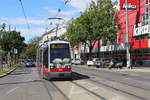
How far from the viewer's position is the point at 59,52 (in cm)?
2375

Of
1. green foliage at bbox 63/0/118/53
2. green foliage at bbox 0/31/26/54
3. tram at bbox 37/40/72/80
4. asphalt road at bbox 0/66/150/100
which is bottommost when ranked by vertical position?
asphalt road at bbox 0/66/150/100

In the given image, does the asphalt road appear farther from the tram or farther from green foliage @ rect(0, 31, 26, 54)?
green foliage @ rect(0, 31, 26, 54)

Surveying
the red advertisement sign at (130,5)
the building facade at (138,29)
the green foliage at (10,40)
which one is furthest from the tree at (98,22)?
the green foliage at (10,40)

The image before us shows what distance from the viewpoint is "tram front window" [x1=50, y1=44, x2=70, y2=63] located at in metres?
23.5

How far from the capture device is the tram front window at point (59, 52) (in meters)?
23.5

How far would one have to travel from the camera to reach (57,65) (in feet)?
76.3

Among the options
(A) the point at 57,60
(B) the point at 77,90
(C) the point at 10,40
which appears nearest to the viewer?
(B) the point at 77,90

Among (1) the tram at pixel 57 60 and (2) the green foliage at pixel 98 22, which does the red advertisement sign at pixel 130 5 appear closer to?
(2) the green foliage at pixel 98 22

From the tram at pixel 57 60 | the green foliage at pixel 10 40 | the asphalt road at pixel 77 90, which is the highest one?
the green foliage at pixel 10 40

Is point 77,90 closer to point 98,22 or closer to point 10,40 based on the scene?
point 98,22

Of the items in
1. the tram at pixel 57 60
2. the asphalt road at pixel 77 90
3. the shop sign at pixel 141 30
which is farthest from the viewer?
the shop sign at pixel 141 30

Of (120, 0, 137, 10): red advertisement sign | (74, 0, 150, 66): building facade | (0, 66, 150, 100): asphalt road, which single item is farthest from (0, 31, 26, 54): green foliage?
(0, 66, 150, 100): asphalt road

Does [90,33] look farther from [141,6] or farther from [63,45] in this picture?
[63,45]

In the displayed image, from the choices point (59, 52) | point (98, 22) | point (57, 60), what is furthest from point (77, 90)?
point (98, 22)
